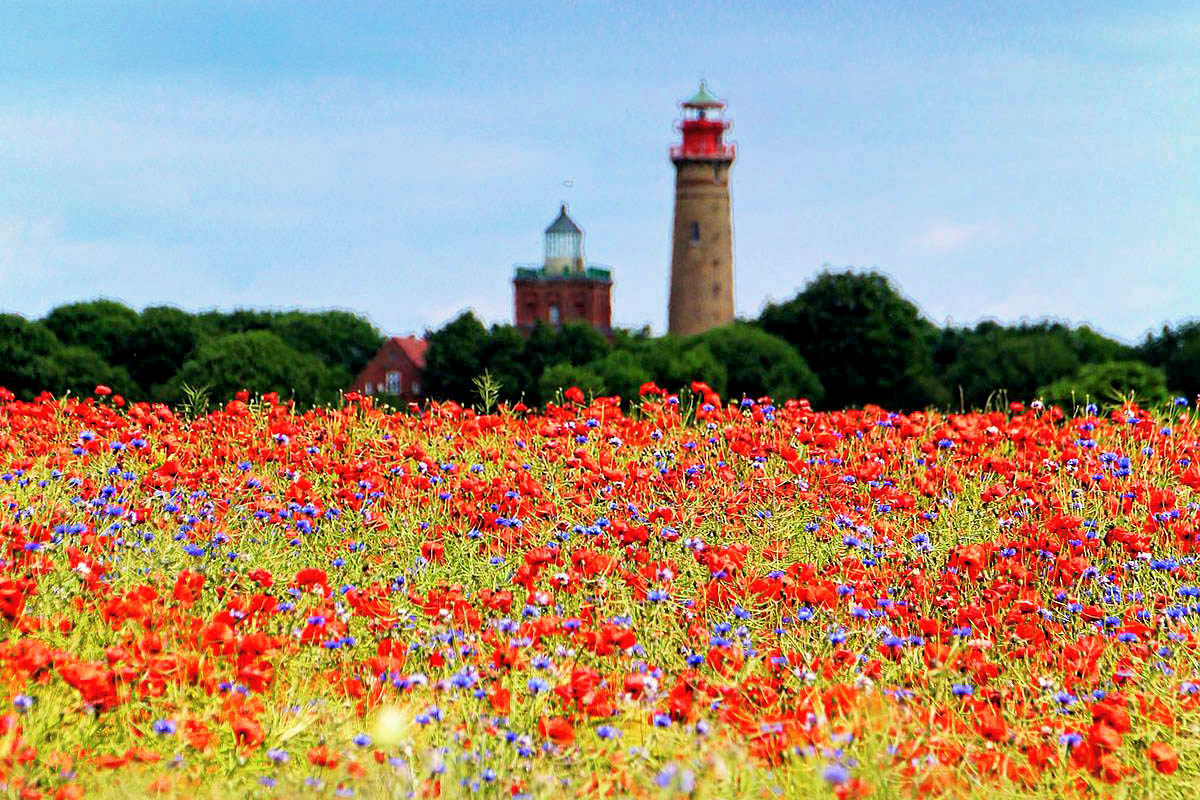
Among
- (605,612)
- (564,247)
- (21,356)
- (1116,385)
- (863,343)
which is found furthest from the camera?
(564,247)

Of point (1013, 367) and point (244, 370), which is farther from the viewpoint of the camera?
point (1013, 367)

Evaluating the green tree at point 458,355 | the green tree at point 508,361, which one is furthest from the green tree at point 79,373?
the green tree at point 508,361

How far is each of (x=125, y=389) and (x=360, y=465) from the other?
4856 cm

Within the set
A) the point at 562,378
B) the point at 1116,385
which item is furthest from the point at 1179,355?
the point at 562,378

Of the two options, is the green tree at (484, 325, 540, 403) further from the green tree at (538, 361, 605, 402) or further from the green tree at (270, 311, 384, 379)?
the green tree at (270, 311, 384, 379)

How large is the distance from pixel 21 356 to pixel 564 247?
39.3 metres

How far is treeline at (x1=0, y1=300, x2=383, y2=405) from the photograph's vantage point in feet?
161

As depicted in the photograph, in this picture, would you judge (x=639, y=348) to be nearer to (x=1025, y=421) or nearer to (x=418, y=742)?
(x=1025, y=421)

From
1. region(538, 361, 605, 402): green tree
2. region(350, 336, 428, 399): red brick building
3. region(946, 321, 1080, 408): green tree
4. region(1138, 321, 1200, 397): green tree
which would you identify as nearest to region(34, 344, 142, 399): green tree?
region(350, 336, 428, 399): red brick building

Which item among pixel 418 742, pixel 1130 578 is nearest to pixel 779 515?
pixel 1130 578

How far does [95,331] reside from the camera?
58.4 meters

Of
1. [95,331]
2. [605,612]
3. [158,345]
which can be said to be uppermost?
[95,331]

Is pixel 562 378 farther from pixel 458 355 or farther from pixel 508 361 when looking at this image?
pixel 458 355

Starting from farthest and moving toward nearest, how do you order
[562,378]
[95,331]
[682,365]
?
1. [95,331]
2. [682,365]
3. [562,378]
